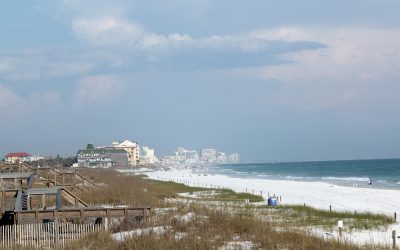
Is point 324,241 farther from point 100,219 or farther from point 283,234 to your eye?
point 100,219

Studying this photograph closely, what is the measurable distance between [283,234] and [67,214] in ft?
28.1

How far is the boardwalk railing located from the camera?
1836 centimetres

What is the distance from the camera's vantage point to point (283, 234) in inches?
674

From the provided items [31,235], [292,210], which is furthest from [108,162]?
[31,235]

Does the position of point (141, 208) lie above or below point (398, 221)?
above

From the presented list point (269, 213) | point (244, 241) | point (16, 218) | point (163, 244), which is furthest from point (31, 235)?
point (269, 213)

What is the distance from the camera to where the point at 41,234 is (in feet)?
63.3

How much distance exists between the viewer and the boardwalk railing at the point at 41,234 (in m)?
18.4

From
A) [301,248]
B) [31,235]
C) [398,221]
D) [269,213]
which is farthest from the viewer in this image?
[269,213]

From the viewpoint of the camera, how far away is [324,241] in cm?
1577

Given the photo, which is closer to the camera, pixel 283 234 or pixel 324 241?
pixel 324 241

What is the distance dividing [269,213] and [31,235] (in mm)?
15655

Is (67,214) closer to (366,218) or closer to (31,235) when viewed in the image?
(31,235)

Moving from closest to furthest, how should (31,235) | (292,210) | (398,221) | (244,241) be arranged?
(244,241) → (31,235) → (398,221) → (292,210)
